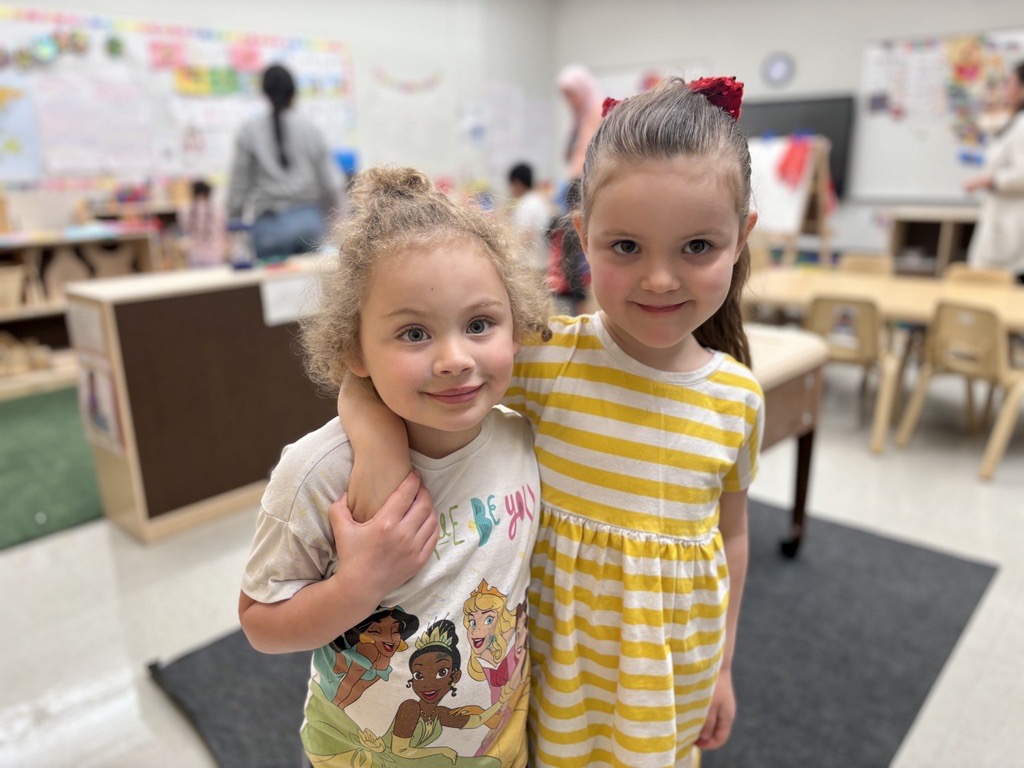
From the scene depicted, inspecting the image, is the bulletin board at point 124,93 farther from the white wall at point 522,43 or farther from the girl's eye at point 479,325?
the girl's eye at point 479,325

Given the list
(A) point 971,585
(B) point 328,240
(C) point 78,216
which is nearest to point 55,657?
(B) point 328,240

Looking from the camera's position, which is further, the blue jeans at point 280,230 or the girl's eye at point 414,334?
the blue jeans at point 280,230

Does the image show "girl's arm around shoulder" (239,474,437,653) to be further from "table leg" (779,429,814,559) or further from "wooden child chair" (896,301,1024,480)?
"wooden child chair" (896,301,1024,480)

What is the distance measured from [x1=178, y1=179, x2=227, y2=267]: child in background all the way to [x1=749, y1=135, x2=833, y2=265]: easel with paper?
3.64m

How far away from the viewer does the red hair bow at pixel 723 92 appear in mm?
749

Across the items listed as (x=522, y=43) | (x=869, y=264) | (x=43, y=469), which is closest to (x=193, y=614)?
(x=43, y=469)

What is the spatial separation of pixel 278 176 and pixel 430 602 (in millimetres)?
2703

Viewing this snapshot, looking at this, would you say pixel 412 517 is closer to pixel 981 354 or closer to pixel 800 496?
pixel 800 496

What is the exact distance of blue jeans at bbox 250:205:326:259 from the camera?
3.11 m

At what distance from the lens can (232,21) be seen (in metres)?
5.34

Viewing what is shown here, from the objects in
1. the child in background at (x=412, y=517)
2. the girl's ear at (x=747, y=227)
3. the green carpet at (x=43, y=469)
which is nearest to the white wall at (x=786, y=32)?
the green carpet at (x=43, y=469)

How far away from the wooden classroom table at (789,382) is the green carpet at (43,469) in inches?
94.3

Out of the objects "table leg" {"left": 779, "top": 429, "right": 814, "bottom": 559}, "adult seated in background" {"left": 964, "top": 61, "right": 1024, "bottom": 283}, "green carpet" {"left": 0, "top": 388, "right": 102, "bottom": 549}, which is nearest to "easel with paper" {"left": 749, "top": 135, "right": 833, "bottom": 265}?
"adult seated in background" {"left": 964, "top": 61, "right": 1024, "bottom": 283}

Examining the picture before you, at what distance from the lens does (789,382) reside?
1982 mm
